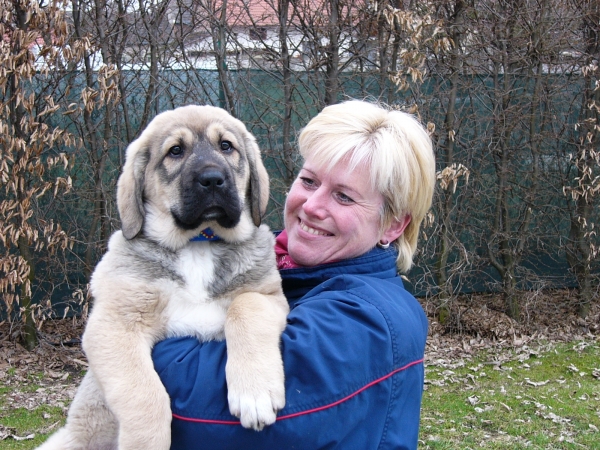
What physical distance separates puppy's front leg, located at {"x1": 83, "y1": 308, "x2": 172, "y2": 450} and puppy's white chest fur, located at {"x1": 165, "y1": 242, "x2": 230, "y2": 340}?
0.42 feet

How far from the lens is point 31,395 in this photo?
19.9ft

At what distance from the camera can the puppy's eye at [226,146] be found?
269 cm

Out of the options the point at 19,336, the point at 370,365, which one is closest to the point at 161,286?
the point at 370,365

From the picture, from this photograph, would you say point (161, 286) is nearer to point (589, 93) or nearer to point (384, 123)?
point (384, 123)

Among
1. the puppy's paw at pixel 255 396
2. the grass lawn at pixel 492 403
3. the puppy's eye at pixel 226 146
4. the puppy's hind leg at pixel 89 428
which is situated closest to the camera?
the puppy's paw at pixel 255 396

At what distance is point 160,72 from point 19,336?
3.49 meters

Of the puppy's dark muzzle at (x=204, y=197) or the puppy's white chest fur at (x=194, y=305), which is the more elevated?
the puppy's dark muzzle at (x=204, y=197)

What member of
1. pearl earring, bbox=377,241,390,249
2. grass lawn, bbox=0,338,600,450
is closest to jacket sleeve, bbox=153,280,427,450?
pearl earring, bbox=377,241,390,249

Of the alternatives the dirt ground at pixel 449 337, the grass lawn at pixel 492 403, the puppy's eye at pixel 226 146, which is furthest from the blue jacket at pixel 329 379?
the dirt ground at pixel 449 337

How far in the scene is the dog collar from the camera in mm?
2537

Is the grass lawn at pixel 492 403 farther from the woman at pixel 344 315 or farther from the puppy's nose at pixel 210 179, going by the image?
the puppy's nose at pixel 210 179

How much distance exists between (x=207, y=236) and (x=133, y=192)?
1.19 feet

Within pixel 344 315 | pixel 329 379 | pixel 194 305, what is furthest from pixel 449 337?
pixel 329 379

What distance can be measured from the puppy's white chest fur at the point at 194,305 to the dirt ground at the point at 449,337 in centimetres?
387
